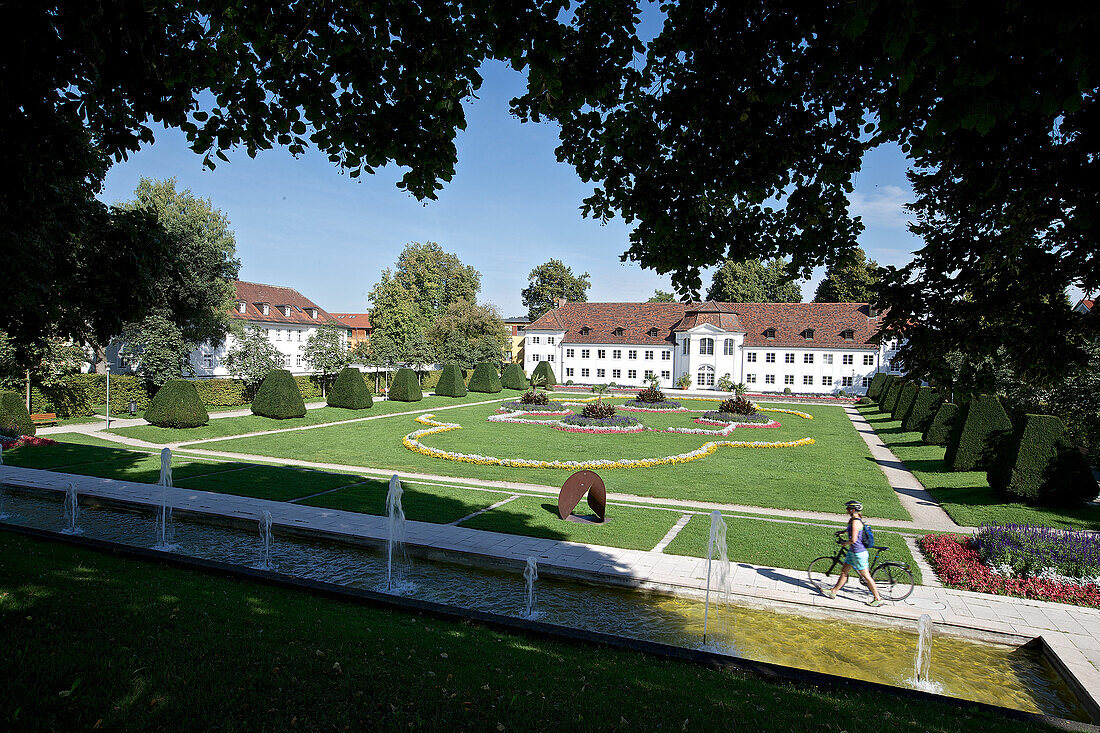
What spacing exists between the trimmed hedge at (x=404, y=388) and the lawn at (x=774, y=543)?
104 ft

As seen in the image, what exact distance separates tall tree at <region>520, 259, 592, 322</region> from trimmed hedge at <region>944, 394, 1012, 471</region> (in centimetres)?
7247

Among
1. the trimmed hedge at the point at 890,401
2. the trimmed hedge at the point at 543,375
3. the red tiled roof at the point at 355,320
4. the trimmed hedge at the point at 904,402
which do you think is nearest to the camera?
the trimmed hedge at the point at 904,402

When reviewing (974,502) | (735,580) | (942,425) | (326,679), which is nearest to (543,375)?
(942,425)

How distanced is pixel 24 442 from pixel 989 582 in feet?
89.4

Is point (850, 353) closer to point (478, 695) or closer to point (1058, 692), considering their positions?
point (1058, 692)

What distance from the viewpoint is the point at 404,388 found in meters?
42.0

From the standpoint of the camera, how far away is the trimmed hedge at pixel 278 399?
30219mm

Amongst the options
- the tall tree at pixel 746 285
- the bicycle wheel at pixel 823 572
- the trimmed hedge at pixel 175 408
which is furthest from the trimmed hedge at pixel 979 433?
the tall tree at pixel 746 285

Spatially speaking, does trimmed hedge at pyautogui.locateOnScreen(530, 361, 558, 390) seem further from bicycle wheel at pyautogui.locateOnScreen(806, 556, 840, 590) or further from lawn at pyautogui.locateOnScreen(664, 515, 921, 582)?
bicycle wheel at pyautogui.locateOnScreen(806, 556, 840, 590)

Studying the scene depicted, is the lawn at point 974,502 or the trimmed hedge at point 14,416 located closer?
the lawn at point 974,502

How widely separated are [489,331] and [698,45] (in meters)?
54.9

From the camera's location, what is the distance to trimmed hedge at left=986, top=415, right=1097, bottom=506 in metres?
13.8

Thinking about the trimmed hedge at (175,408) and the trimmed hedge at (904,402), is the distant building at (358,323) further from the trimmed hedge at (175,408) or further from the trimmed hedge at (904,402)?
the trimmed hedge at (904,402)

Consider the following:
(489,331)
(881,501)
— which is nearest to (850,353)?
(489,331)
